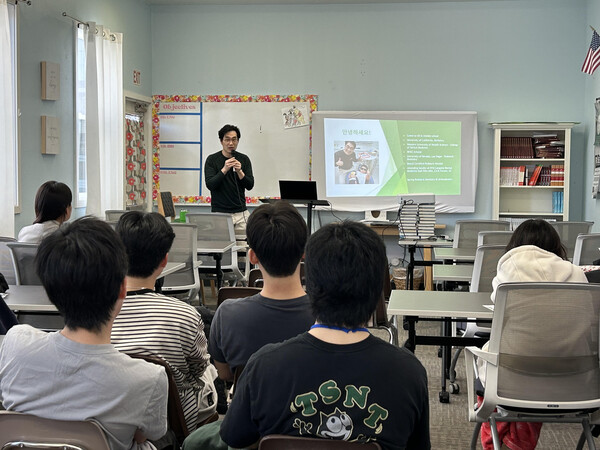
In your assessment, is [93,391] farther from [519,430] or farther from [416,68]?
[416,68]

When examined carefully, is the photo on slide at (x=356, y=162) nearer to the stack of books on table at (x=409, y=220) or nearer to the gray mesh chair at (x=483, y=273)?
the stack of books on table at (x=409, y=220)

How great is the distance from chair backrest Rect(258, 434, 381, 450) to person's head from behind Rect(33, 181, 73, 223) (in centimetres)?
285

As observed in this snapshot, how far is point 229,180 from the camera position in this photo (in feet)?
23.6

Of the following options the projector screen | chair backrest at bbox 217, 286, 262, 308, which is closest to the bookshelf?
the projector screen

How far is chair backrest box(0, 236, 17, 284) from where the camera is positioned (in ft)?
12.1

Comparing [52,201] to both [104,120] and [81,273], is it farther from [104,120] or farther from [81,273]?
[104,120]

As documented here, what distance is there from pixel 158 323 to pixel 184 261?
9.92ft

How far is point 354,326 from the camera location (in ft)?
4.82

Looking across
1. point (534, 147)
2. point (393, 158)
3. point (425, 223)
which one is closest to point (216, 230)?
point (425, 223)

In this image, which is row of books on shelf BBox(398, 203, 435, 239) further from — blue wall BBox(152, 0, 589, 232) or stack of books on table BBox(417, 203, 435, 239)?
blue wall BBox(152, 0, 589, 232)

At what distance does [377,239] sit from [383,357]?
0.84ft

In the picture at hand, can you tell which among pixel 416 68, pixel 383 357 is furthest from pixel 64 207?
pixel 416 68

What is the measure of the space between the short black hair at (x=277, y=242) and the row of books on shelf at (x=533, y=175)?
6.74 meters

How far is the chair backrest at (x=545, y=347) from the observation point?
230 cm
